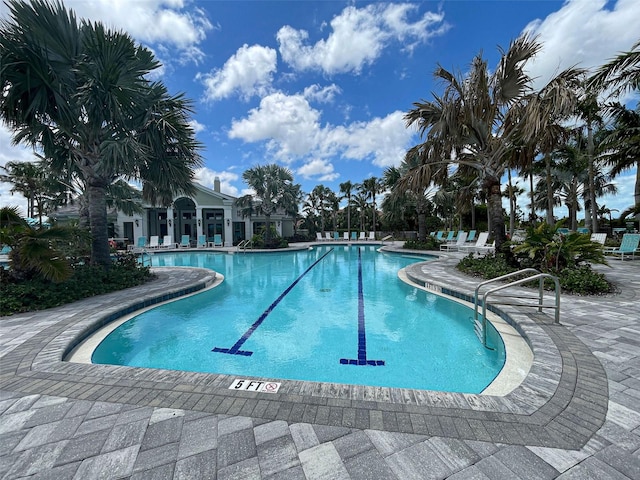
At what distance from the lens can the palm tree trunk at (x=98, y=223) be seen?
7562 mm

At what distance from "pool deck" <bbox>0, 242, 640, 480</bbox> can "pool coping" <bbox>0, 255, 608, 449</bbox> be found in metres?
0.01

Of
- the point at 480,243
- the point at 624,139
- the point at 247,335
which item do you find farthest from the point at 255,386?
the point at 624,139

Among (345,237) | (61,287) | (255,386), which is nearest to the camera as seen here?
(255,386)

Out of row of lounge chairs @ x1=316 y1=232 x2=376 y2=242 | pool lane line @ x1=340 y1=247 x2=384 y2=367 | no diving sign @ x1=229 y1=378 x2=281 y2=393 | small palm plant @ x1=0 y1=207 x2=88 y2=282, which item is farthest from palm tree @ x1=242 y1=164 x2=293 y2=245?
no diving sign @ x1=229 y1=378 x2=281 y2=393

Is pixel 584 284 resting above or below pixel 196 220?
below

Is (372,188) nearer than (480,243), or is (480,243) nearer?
(480,243)

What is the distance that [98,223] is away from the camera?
303 inches

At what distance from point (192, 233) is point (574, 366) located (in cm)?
2782

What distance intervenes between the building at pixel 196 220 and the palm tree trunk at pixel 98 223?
14.2 metres

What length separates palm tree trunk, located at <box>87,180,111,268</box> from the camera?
298 inches

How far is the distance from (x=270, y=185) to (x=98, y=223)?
12685 millimetres

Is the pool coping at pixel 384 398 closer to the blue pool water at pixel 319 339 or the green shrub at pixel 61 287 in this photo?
the blue pool water at pixel 319 339

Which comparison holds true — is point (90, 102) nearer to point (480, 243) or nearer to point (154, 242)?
point (480, 243)

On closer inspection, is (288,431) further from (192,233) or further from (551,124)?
(192,233)
